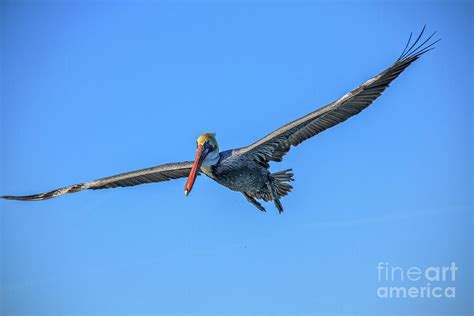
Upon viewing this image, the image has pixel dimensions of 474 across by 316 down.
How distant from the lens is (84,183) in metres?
13.7

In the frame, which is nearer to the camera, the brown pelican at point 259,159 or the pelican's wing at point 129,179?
the brown pelican at point 259,159

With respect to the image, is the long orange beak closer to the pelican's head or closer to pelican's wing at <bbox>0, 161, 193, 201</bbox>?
the pelican's head

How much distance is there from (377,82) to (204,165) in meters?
3.28

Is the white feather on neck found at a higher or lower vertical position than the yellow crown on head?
lower

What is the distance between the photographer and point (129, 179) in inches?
534

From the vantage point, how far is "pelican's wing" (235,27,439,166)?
38.0ft

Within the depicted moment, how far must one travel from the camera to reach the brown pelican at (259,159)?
11688 millimetres

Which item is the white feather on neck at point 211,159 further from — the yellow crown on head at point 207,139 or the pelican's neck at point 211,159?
the yellow crown on head at point 207,139

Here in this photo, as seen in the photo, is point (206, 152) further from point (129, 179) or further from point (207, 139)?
point (129, 179)

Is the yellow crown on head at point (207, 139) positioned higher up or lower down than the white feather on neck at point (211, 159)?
higher up

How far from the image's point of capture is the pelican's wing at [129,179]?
13172 mm

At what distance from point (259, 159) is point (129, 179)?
8.54 feet

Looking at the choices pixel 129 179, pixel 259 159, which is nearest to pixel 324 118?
pixel 259 159

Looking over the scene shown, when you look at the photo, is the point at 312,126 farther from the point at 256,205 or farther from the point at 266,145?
the point at 256,205
